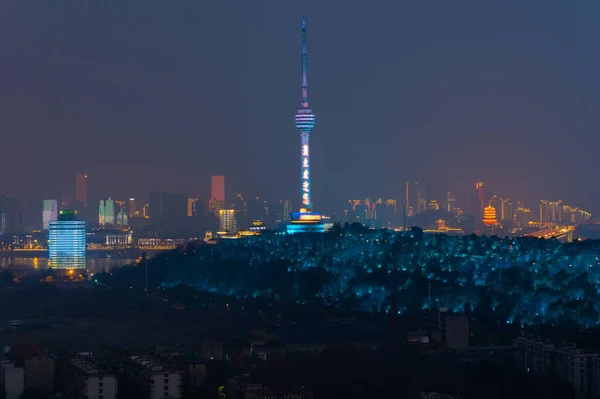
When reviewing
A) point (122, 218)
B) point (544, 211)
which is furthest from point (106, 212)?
point (544, 211)

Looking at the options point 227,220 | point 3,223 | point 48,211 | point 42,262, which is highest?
point 48,211

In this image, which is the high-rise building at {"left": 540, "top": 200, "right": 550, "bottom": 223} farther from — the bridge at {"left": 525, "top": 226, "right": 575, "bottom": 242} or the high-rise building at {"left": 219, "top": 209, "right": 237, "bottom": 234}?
the high-rise building at {"left": 219, "top": 209, "right": 237, "bottom": 234}

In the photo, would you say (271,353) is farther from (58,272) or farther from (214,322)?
(58,272)

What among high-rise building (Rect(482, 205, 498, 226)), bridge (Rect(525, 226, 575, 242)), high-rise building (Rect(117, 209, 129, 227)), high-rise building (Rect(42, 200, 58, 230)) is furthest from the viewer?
high-rise building (Rect(117, 209, 129, 227))

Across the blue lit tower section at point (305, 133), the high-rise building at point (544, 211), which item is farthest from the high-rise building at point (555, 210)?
the blue lit tower section at point (305, 133)

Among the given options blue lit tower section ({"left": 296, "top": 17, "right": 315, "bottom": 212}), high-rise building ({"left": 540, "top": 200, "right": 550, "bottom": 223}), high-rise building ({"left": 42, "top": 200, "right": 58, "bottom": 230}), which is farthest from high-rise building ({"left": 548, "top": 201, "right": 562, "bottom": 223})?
high-rise building ({"left": 42, "top": 200, "right": 58, "bottom": 230})

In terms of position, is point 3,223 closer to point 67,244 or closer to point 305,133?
point 67,244

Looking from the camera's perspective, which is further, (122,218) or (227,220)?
(122,218)

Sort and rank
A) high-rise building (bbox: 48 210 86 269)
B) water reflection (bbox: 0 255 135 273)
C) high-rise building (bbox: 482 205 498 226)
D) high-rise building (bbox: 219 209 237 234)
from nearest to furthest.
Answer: water reflection (bbox: 0 255 135 273) → high-rise building (bbox: 48 210 86 269) → high-rise building (bbox: 482 205 498 226) → high-rise building (bbox: 219 209 237 234)
